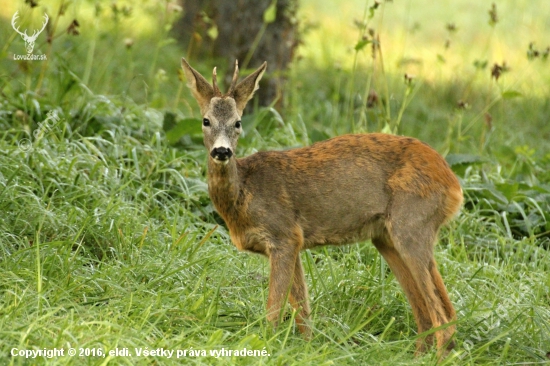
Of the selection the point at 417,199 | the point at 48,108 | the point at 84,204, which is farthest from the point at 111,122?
the point at 417,199

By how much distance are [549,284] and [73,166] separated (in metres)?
3.18

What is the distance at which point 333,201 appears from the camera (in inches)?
193

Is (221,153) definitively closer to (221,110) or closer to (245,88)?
(221,110)

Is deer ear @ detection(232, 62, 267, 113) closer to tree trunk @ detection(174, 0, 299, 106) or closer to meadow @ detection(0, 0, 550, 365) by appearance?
meadow @ detection(0, 0, 550, 365)

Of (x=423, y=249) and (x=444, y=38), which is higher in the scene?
(x=444, y=38)

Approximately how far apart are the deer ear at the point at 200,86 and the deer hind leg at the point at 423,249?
3.92 feet

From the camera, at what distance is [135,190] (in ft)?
19.1

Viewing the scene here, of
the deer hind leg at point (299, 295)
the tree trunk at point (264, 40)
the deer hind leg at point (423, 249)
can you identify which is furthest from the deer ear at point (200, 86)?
the tree trunk at point (264, 40)

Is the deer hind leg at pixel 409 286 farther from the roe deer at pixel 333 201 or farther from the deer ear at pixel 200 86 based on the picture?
the deer ear at pixel 200 86

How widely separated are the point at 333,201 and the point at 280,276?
566 millimetres

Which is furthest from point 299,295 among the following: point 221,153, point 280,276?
point 221,153

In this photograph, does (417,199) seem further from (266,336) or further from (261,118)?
(261,118)

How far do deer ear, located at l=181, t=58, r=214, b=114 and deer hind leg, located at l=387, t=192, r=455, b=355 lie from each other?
119 cm

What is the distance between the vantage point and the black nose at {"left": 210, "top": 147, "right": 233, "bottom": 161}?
4.46 meters
